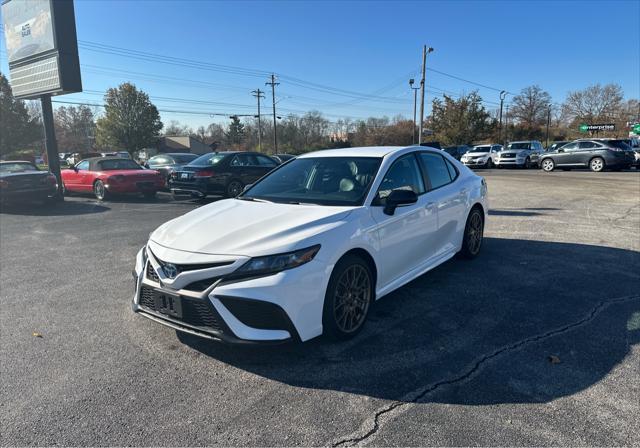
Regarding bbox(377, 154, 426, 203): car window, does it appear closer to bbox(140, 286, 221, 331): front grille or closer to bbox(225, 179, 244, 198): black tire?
bbox(140, 286, 221, 331): front grille

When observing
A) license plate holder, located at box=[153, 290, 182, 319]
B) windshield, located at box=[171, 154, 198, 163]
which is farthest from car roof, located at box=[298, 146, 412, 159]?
windshield, located at box=[171, 154, 198, 163]

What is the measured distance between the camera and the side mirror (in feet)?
12.3

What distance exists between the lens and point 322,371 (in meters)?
3.09

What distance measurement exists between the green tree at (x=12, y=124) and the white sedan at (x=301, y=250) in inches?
2348

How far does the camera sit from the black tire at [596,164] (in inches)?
919

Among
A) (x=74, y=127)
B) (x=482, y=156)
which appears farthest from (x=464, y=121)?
(x=74, y=127)

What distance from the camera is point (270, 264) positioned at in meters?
2.95

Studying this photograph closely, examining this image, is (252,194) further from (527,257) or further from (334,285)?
(527,257)

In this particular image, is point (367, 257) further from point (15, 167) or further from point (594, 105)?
point (594, 105)

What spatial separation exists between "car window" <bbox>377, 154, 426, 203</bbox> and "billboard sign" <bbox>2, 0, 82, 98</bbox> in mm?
13690

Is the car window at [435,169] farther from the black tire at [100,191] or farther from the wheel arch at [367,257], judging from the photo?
the black tire at [100,191]

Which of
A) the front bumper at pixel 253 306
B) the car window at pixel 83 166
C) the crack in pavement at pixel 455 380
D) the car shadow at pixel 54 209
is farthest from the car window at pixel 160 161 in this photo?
the crack in pavement at pixel 455 380

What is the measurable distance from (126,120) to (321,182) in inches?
2311

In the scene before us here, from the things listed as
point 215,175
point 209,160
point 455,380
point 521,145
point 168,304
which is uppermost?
point 521,145
